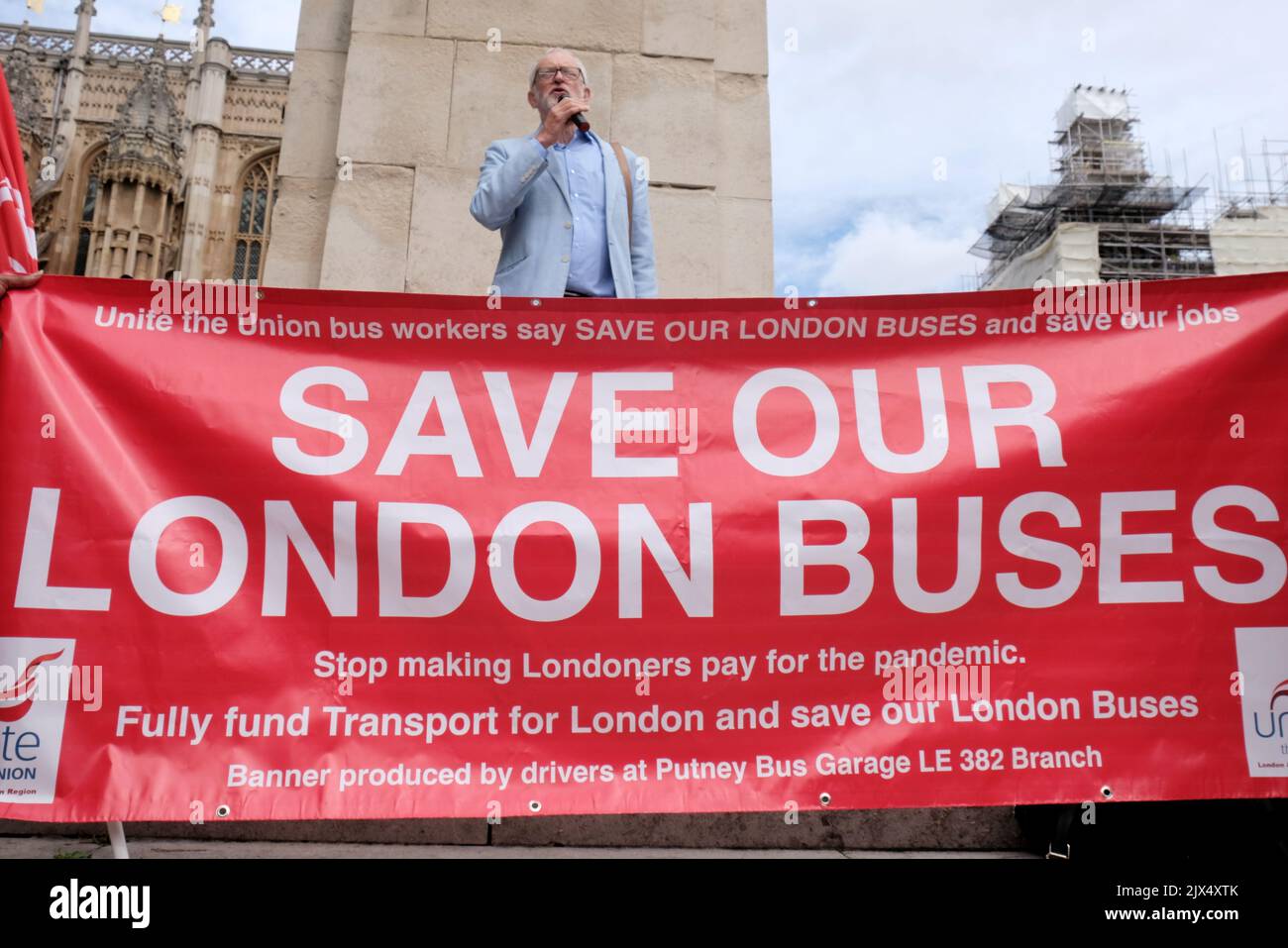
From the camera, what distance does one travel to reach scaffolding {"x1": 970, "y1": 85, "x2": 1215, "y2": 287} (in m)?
53.3

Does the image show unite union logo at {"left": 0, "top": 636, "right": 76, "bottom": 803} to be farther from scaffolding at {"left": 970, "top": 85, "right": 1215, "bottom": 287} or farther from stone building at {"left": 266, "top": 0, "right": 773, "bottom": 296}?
scaffolding at {"left": 970, "top": 85, "right": 1215, "bottom": 287}

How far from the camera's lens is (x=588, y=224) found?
3.85m

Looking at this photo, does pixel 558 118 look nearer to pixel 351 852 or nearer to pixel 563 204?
pixel 563 204

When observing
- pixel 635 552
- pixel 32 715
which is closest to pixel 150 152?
pixel 32 715

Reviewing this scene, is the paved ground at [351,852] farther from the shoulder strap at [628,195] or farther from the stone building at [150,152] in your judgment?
the stone building at [150,152]

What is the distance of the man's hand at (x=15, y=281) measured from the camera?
9.04 feet

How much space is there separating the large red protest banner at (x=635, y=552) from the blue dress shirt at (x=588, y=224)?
3.31 ft

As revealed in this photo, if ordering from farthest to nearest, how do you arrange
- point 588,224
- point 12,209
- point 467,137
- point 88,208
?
1. point 88,208
2. point 467,137
3. point 588,224
4. point 12,209

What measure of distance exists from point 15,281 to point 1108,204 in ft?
201

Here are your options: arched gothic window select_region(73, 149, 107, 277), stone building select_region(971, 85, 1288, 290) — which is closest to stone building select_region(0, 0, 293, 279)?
arched gothic window select_region(73, 149, 107, 277)

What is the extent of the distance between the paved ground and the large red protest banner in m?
0.49

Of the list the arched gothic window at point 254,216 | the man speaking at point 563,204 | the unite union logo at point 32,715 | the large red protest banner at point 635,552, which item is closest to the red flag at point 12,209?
the large red protest banner at point 635,552

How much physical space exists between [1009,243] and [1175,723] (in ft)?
207

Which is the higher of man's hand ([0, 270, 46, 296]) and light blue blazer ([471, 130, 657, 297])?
light blue blazer ([471, 130, 657, 297])
